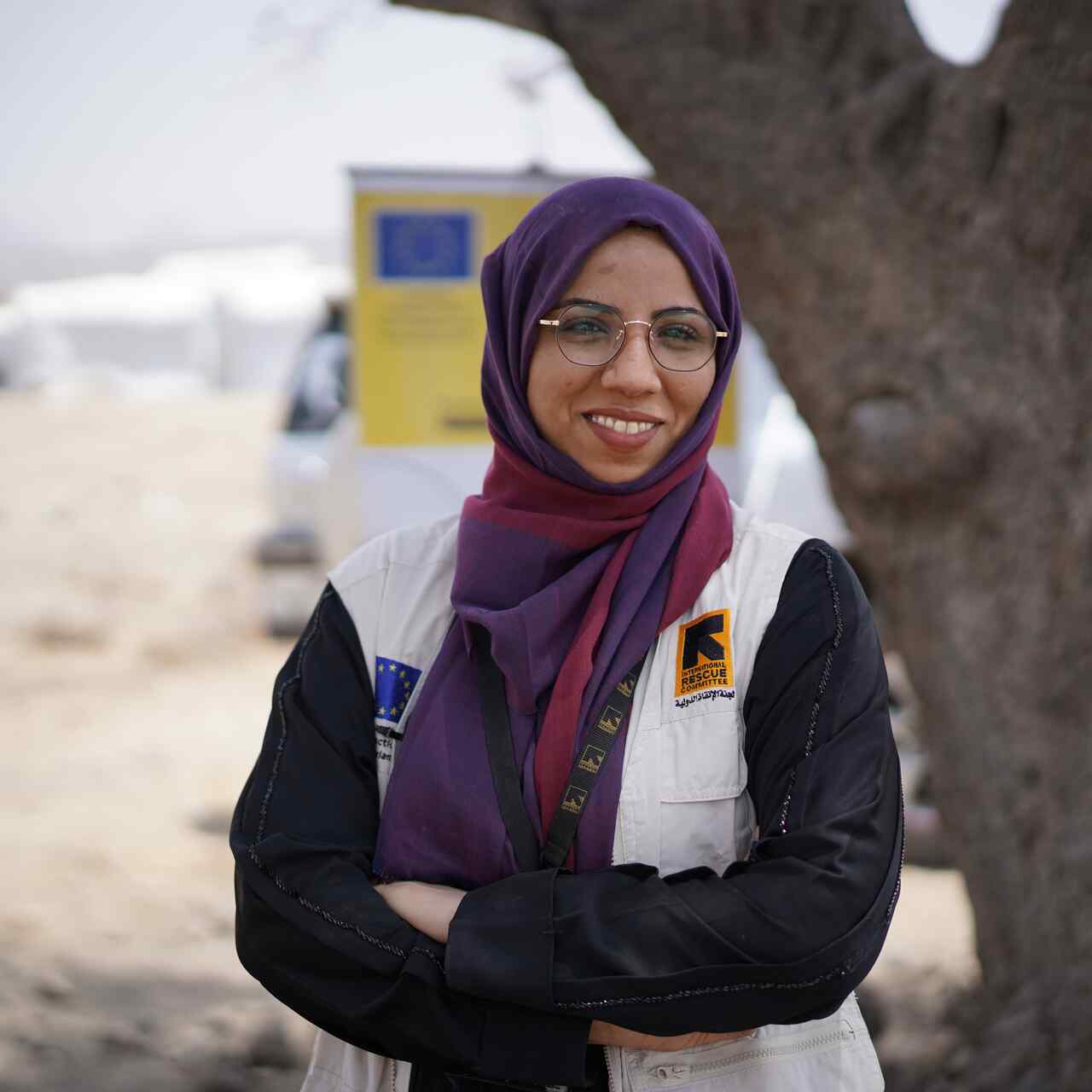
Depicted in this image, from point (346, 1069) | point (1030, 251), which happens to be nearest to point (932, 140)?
point (1030, 251)

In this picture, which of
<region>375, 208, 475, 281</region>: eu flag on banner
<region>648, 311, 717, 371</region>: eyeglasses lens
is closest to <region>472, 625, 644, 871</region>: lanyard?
<region>648, 311, 717, 371</region>: eyeglasses lens

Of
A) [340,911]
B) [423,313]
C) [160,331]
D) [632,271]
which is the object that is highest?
[160,331]

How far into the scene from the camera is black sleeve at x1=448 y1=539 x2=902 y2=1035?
144cm

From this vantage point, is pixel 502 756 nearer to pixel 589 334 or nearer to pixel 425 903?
pixel 425 903

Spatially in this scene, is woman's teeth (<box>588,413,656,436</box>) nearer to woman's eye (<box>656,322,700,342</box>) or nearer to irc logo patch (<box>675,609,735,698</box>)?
woman's eye (<box>656,322,700,342</box>)

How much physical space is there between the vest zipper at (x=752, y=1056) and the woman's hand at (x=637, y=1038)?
0.04 m

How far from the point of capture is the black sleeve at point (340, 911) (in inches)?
58.1

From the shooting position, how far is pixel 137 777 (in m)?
7.06

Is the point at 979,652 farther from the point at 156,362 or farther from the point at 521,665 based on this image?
the point at 156,362

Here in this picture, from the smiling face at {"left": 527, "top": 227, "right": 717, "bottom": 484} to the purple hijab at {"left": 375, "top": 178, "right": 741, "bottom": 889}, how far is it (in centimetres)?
2

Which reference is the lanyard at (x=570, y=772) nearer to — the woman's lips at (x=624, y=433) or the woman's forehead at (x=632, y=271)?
the woman's lips at (x=624, y=433)

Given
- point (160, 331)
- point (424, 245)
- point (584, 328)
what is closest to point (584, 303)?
point (584, 328)

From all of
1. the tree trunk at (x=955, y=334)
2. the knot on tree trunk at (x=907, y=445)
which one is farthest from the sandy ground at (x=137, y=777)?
the knot on tree trunk at (x=907, y=445)

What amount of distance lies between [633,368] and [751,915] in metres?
0.63
